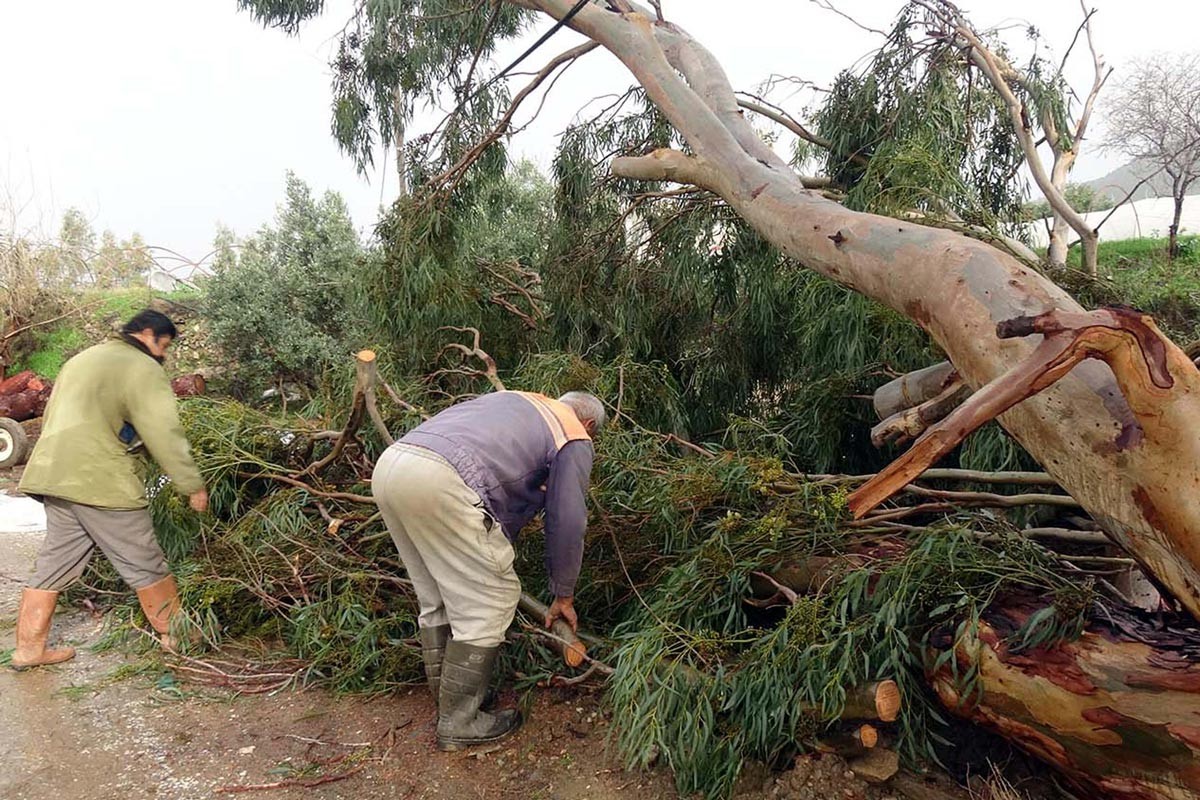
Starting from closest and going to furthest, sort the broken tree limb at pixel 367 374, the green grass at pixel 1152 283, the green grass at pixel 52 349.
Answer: the broken tree limb at pixel 367 374 < the green grass at pixel 1152 283 < the green grass at pixel 52 349

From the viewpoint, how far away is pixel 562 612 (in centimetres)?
299

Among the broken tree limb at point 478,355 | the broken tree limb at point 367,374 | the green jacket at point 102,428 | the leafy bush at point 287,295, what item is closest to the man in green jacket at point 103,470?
the green jacket at point 102,428

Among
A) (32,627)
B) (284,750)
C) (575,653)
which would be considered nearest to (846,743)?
(575,653)

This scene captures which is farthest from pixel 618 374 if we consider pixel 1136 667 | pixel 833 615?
pixel 1136 667

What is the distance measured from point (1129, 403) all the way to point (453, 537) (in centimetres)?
194

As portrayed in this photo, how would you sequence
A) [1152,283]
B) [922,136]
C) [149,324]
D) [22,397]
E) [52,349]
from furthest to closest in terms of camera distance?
[52,349] < [22,397] < [1152,283] < [922,136] < [149,324]

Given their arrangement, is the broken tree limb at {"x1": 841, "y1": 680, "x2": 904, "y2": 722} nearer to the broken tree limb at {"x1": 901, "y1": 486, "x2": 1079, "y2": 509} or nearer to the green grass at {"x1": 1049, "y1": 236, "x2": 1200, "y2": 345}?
the broken tree limb at {"x1": 901, "y1": 486, "x2": 1079, "y2": 509}

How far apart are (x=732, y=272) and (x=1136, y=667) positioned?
415 centimetres

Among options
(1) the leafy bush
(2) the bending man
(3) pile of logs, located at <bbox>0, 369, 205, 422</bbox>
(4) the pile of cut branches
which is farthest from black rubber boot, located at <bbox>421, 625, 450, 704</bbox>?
(3) pile of logs, located at <bbox>0, 369, 205, 422</bbox>

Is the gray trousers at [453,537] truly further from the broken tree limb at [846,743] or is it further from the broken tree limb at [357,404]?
the broken tree limb at [846,743]

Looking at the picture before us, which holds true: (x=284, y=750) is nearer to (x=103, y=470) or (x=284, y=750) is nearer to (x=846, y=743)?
(x=103, y=470)

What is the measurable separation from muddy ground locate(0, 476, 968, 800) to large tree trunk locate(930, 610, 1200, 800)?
0.35 meters

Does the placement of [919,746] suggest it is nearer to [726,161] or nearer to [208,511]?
[726,161]

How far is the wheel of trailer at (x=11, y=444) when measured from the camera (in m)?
7.75
